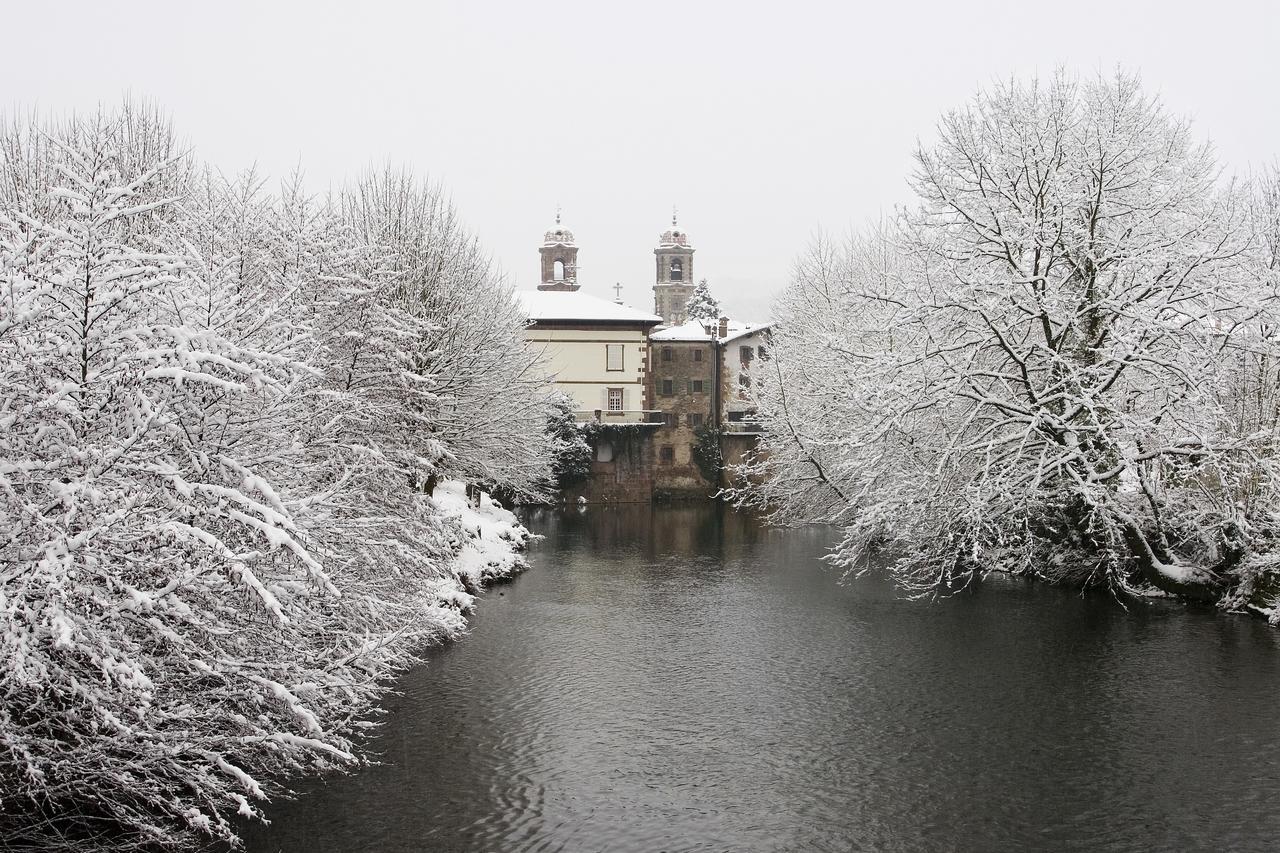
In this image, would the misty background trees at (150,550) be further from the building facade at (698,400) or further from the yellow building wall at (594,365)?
the yellow building wall at (594,365)

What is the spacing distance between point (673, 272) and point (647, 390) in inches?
1163

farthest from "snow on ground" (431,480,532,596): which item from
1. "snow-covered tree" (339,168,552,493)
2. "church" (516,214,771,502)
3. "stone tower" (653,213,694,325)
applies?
"stone tower" (653,213,694,325)

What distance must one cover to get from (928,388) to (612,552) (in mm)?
13539

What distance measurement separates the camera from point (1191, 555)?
21.2 m

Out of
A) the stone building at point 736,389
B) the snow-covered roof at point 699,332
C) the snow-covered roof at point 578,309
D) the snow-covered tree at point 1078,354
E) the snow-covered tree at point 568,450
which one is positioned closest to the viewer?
the snow-covered tree at point 1078,354

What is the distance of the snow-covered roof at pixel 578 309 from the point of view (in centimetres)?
5100

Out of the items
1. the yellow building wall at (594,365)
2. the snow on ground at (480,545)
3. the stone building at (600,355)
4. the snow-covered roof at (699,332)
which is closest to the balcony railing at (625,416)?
the stone building at (600,355)

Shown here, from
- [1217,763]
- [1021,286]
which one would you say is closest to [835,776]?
[1217,763]

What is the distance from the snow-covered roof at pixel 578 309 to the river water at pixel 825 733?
101 feet

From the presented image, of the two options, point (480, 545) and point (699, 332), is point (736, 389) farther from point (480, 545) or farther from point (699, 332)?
point (480, 545)

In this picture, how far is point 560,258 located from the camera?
2749 inches

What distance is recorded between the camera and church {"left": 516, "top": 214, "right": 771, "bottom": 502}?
48.8 metres

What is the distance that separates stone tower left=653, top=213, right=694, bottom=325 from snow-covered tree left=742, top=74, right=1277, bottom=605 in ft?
188

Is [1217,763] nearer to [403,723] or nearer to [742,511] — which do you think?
[403,723]
